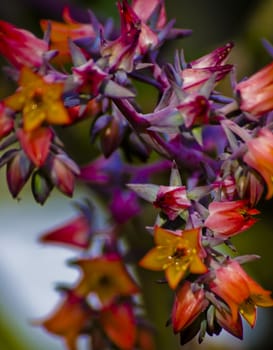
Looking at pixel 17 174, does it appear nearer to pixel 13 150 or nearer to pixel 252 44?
pixel 13 150

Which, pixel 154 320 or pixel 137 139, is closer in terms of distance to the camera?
pixel 137 139

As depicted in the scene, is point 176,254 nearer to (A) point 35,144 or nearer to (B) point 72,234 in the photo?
(A) point 35,144

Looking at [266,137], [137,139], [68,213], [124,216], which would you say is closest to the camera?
[266,137]

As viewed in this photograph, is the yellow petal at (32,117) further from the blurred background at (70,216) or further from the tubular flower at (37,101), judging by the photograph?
the blurred background at (70,216)

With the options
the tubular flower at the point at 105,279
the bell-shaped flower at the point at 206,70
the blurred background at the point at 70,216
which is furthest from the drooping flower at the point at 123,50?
the blurred background at the point at 70,216

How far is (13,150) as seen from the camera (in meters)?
0.87

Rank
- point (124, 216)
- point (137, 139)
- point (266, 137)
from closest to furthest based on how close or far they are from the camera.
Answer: point (266, 137) < point (137, 139) < point (124, 216)

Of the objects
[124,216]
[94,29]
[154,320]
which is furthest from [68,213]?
[94,29]

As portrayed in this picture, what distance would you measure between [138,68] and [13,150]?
137mm

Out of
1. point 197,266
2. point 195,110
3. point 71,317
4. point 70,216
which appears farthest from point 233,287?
point 70,216

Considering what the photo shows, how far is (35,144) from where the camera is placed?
83cm

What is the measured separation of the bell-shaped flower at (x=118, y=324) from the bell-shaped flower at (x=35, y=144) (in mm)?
419

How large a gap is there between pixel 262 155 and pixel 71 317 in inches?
19.1

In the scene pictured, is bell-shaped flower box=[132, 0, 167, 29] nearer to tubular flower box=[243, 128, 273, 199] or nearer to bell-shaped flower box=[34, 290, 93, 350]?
tubular flower box=[243, 128, 273, 199]
